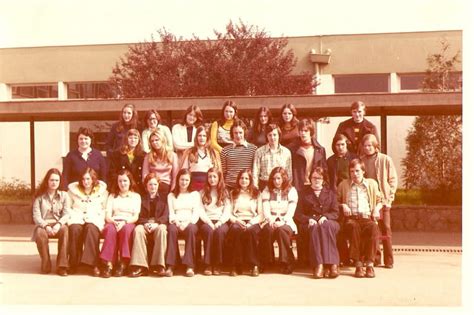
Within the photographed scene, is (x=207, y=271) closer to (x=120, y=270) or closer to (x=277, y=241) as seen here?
(x=277, y=241)

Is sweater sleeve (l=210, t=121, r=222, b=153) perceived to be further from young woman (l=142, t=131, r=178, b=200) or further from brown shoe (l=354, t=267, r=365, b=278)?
brown shoe (l=354, t=267, r=365, b=278)

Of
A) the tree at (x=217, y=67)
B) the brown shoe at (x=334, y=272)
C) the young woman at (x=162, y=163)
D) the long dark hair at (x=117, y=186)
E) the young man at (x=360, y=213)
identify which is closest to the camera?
the brown shoe at (x=334, y=272)

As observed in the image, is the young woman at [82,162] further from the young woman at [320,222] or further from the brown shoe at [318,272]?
the brown shoe at [318,272]

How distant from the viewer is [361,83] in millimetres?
19984

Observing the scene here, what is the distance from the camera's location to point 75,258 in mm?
6691

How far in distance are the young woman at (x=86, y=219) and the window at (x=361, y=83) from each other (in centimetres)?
1404

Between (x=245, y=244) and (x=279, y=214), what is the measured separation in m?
Result: 0.46

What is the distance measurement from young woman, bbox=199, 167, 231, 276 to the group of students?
A: 0.03ft

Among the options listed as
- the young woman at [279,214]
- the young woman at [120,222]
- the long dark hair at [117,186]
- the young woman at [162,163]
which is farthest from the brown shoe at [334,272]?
the long dark hair at [117,186]

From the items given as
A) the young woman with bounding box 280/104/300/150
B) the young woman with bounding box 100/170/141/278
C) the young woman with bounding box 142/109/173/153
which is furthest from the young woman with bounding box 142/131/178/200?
the young woman with bounding box 280/104/300/150

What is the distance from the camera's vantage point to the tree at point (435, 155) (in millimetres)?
12445

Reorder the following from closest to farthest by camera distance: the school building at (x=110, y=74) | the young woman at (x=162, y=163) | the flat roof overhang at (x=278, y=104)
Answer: the young woman at (x=162, y=163)
the flat roof overhang at (x=278, y=104)
the school building at (x=110, y=74)

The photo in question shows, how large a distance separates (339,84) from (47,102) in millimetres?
12267

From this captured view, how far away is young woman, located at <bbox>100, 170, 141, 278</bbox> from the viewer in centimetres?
657
